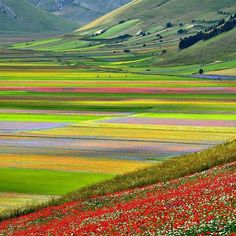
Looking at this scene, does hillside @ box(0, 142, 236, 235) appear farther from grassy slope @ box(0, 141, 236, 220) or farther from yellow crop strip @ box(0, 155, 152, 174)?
yellow crop strip @ box(0, 155, 152, 174)

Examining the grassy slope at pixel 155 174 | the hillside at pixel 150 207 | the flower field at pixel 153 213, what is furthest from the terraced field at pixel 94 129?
the flower field at pixel 153 213

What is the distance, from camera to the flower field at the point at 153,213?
90.4 ft

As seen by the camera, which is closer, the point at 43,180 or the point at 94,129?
the point at 43,180

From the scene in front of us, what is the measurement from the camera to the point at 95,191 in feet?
151

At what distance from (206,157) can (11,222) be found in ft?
63.6

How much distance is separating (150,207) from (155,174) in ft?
56.0

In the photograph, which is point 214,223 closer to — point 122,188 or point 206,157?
point 122,188

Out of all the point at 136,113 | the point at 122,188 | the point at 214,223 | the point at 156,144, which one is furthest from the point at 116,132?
the point at 214,223

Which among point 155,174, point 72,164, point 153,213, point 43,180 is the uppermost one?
point 153,213

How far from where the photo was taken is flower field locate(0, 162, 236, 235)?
27.6 metres

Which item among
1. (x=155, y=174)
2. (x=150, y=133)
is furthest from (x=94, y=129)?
(x=155, y=174)

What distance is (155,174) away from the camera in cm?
5044

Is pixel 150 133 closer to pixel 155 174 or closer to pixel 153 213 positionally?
pixel 155 174

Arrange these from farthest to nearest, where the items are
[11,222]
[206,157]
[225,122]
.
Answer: [225,122] < [206,157] < [11,222]
